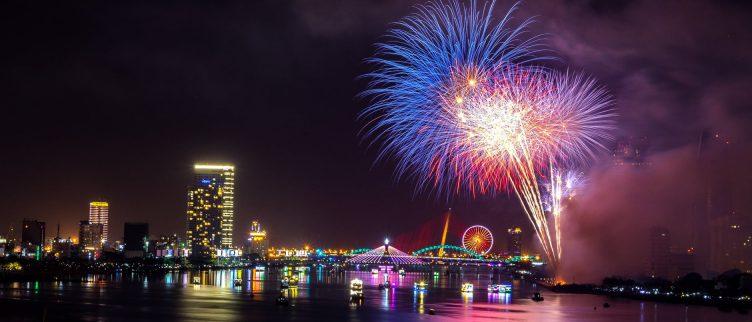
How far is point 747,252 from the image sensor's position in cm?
11594

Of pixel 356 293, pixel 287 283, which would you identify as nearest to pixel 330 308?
pixel 356 293

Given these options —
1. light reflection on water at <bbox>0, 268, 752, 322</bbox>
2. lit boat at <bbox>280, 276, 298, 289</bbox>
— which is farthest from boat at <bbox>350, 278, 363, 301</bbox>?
lit boat at <bbox>280, 276, 298, 289</bbox>

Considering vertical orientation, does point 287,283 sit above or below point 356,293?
below

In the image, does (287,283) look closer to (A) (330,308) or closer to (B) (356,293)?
(B) (356,293)

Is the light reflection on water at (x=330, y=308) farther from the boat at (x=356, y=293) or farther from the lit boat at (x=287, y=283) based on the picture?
the lit boat at (x=287, y=283)

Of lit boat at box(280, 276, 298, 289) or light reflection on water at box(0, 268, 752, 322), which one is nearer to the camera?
→ light reflection on water at box(0, 268, 752, 322)

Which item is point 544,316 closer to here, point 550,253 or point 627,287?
Result: point 550,253

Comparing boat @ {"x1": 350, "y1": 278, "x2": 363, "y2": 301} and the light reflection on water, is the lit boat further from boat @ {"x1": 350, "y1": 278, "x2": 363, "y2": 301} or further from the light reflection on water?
boat @ {"x1": 350, "y1": 278, "x2": 363, "y2": 301}

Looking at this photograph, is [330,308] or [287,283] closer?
[330,308]

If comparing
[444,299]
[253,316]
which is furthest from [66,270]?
[253,316]

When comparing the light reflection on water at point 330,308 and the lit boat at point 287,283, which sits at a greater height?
the light reflection on water at point 330,308

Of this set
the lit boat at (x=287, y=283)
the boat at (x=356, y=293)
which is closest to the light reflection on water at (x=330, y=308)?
the boat at (x=356, y=293)

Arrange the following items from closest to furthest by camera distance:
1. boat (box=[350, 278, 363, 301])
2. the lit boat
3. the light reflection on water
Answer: the light reflection on water → boat (box=[350, 278, 363, 301]) → the lit boat

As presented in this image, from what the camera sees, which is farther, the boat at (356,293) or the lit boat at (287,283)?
the lit boat at (287,283)
